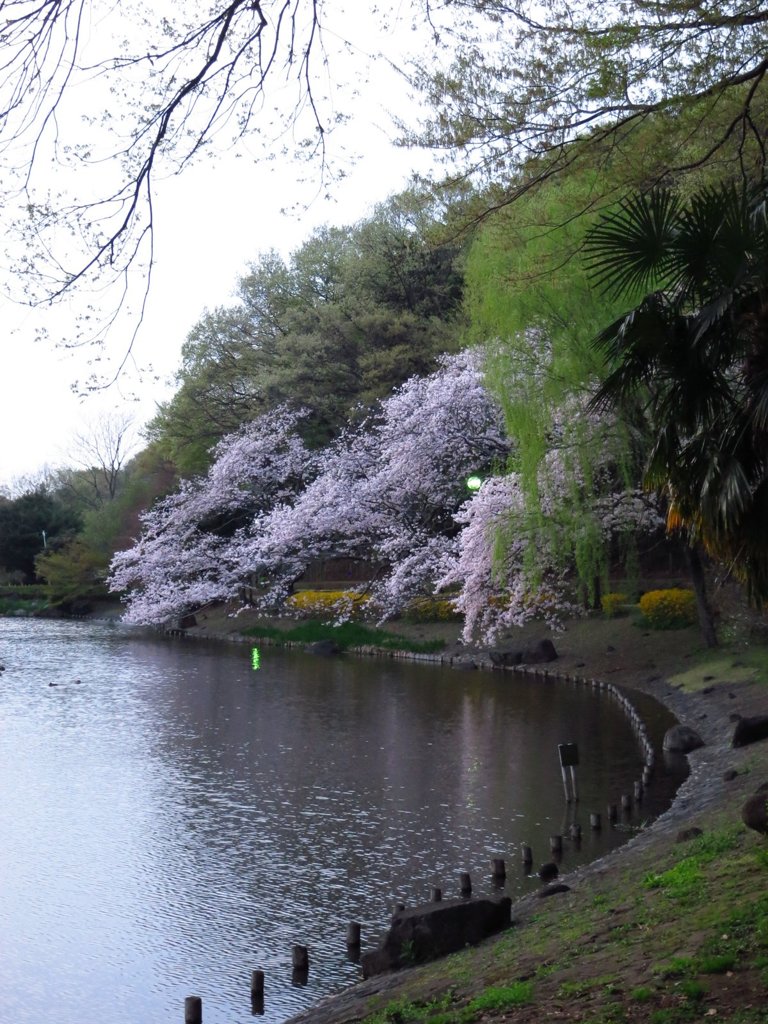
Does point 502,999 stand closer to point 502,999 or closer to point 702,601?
point 502,999

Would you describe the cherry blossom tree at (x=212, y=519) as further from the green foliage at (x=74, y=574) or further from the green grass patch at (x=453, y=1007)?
the green grass patch at (x=453, y=1007)

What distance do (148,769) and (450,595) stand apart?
48.7 feet

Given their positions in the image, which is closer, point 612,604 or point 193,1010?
point 193,1010

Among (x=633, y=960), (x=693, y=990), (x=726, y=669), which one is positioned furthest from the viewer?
(x=726, y=669)

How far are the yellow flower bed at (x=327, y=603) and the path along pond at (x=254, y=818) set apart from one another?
9308 mm

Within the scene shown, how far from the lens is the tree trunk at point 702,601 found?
22.3m

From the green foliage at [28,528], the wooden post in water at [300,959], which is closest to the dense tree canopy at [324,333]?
the green foliage at [28,528]

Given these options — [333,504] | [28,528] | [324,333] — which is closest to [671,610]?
[333,504]

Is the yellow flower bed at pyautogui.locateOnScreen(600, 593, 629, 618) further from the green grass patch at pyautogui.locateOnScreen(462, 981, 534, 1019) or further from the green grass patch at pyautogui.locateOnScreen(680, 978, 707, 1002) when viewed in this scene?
the green grass patch at pyautogui.locateOnScreen(680, 978, 707, 1002)

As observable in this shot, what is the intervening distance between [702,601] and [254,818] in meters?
12.5

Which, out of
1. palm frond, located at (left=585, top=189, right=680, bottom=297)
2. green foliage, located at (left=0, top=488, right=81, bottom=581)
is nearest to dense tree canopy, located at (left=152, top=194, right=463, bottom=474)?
green foliage, located at (left=0, top=488, right=81, bottom=581)

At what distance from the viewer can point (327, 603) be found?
37031mm

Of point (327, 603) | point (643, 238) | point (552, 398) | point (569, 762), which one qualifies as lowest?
point (569, 762)

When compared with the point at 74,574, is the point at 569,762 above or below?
below
